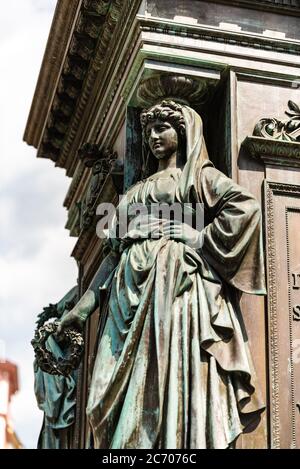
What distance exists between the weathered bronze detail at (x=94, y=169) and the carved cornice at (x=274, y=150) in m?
2.47

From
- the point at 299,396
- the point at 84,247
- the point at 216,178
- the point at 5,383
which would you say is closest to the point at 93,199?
the point at 84,247

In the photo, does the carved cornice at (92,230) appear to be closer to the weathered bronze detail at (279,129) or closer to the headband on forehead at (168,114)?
the headband on forehead at (168,114)

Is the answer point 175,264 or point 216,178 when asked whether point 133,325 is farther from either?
point 216,178

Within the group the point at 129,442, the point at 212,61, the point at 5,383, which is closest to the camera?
the point at 129,442

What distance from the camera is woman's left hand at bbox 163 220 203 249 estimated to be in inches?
493

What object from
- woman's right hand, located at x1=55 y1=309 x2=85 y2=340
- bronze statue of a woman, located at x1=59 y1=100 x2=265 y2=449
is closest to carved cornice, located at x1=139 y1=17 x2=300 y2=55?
bronze statue of a woman, located at x1=59 y1=100 x2=265 y2=449

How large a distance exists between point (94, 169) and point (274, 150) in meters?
3.21

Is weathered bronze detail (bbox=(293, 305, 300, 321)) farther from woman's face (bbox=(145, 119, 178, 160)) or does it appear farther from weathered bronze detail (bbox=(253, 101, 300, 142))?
woman's face (bbox=(145, 119, 178, 160))

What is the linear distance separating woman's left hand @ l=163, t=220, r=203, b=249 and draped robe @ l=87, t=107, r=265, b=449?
0.06 meters

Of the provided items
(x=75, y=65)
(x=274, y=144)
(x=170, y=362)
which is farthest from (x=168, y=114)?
(x=75, y=65)

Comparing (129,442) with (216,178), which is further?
(216,178)

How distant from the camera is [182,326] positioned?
39.4 feet

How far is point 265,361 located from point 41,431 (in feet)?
15.5

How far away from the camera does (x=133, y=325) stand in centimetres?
1209
